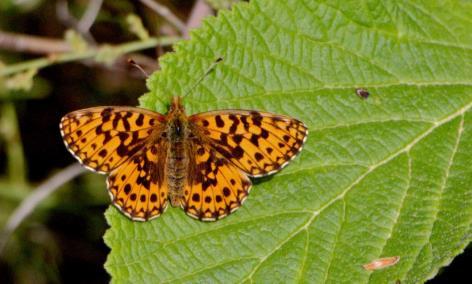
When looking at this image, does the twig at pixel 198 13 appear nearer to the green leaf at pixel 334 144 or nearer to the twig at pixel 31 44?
the twig at pixel 31 44

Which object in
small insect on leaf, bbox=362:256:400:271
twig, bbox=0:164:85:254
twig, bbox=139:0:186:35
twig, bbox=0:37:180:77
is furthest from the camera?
twig, bbox=0:164:85:254

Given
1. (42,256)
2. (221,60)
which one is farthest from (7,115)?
(221,60)

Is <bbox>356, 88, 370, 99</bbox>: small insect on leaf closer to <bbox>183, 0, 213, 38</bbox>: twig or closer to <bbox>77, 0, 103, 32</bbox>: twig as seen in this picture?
<bbox>183, 0, 213, 38</bbox>: twig

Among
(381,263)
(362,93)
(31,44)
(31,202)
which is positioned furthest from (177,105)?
(31,44)

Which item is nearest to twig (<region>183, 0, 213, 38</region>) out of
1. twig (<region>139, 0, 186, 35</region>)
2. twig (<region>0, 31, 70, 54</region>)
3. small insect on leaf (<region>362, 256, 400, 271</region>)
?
twig (<region>139, 0, 186, 35</region>)

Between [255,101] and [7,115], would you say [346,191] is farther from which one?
[7,115]

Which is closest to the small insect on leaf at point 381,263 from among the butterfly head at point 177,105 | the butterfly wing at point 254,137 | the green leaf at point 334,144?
the green leaf at point 334,144

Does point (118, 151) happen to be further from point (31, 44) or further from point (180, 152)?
point (31, 44)
